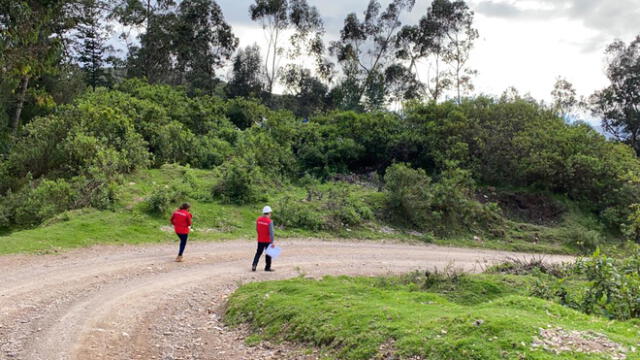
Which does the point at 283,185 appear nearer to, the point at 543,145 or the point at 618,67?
the point at 543,145

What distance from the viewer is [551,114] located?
2969 centimetres

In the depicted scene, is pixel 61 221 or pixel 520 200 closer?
pixel 61 221

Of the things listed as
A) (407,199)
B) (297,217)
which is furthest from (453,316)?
(407,199)

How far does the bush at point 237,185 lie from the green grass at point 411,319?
959cm

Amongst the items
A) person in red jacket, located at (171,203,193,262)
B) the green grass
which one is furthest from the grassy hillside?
the green grass

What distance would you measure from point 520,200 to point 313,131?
40.3 feet

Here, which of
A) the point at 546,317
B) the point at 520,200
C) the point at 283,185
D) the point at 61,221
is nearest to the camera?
the point at 546,317

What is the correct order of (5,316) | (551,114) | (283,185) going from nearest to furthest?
(5,316)
(283,185)
(551,114)

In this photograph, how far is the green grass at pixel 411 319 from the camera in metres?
5.97

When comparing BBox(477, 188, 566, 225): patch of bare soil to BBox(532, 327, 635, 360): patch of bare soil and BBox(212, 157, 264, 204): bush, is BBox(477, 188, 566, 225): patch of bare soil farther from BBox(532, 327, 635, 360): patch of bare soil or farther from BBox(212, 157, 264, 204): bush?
BBox(532, 327, 635, 360): patch of bare soil

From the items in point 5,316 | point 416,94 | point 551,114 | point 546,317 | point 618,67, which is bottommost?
point 5,316

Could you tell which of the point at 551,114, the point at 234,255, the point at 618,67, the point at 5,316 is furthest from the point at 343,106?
the point at 5,316

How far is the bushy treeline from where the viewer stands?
65.2 ft

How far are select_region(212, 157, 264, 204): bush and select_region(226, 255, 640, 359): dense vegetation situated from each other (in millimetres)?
9316
